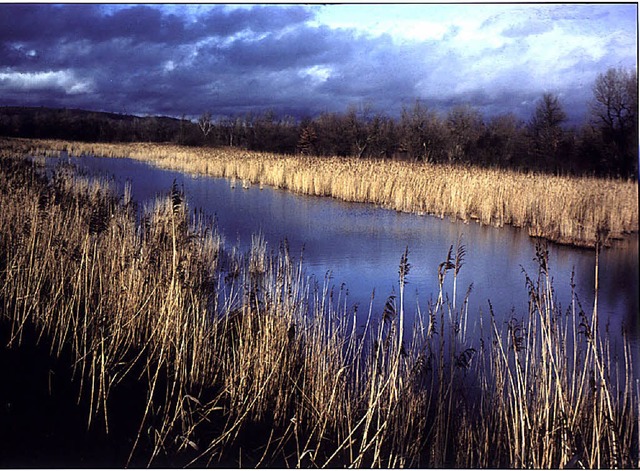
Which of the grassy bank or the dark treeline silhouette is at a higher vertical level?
the dark treeline silhouette

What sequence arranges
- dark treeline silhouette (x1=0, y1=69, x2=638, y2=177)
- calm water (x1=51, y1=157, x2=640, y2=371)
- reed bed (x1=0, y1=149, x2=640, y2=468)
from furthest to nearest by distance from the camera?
dark treeline silhouette (x1=0, y1=69, x2=638, y2=177)
calm water (x1=51, y1=157, x2=640, y2=371)
reed bed (x1=0, y1=149, x2=640, y2=468)

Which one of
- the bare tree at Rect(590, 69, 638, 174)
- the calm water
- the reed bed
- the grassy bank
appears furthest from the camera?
the grassy bank

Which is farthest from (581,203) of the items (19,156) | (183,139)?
(19,156)

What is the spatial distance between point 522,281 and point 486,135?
5.34 feet

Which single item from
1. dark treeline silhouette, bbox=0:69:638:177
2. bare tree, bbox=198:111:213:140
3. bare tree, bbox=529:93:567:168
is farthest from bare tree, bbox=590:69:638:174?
bare tree, bbox=198:111:213:140

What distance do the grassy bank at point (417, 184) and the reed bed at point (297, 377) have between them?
167 cm

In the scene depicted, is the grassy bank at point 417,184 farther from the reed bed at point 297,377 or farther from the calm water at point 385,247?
the reed bed at point 297,377

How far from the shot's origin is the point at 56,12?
14.3ft

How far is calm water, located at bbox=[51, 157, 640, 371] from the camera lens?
508 cm

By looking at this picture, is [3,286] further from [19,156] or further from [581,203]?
[581,203]

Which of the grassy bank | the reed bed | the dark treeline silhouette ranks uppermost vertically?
the dark treeline silhouette

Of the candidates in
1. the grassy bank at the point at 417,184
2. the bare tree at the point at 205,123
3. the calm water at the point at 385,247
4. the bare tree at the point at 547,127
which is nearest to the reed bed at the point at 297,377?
the calm water at the point at 385,247

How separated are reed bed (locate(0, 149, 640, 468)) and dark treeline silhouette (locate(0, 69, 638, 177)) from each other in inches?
58.9

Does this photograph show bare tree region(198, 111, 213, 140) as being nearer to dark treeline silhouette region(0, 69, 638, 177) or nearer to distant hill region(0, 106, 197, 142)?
dark treeline silhouette region(0, 69, 638, 177)
